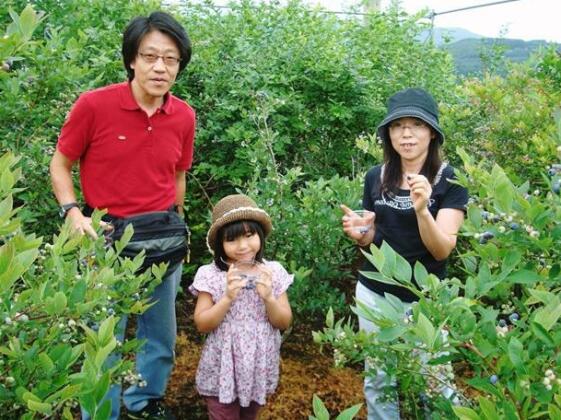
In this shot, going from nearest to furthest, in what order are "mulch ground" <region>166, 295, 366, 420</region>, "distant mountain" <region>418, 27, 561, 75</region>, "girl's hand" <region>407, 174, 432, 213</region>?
1. "girl's hand" <region>407, 174, 432, 213</region>
2. "mulch ground" <region>166, 295, 366, 420</region>
3. "distant mountain" <region>418, 27, 561, 75</region>

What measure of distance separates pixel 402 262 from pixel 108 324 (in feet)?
2.11

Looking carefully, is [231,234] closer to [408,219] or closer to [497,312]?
[408,219]

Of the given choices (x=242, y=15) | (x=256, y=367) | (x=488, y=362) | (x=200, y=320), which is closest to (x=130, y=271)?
(x=200, y=320)

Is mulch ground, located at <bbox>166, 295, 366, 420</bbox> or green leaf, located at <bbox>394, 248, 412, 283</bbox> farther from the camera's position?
mulch ground, located at <bbox>166, 295, 366, 420</bbox>

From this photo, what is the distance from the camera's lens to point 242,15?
4750 mm

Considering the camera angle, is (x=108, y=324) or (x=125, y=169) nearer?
(x=108, y=324)

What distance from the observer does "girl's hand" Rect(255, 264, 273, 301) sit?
7.68 feet

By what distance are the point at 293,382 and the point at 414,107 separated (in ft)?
5.77

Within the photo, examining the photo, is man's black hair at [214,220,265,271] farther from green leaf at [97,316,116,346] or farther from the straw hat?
green leaf at [97,316,116,346]

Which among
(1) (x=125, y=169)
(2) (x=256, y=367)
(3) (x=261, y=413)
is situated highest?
(1) (x=125, y=169)

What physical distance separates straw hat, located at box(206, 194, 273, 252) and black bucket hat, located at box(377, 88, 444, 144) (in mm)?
583

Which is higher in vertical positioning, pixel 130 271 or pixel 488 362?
pixel 488 362

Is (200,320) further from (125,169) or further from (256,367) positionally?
(125,169)

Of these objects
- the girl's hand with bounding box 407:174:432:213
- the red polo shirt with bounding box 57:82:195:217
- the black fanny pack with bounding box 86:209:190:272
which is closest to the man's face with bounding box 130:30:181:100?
the red polo shirt with bounding box 57:82:195:217
